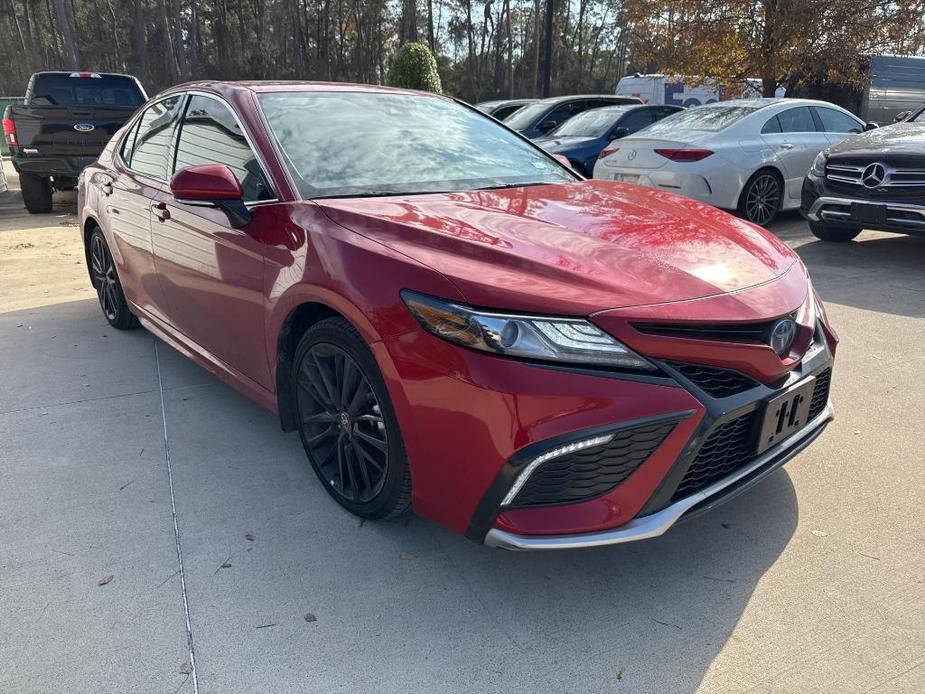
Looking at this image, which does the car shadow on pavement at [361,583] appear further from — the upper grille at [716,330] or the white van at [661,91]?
the white van at [661,91]

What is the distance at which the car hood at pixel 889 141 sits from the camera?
586 cm

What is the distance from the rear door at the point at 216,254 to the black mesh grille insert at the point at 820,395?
2052mm

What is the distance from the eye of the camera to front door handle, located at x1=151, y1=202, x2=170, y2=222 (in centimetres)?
342

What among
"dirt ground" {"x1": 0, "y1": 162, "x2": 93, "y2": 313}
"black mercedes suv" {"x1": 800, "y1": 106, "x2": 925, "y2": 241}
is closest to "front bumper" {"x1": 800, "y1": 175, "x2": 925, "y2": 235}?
"black mercedes suv" {"x1": 800, "y1": 106, "x2": 925, "y2": 241}

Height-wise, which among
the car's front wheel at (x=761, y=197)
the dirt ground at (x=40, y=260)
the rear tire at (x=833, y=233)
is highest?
the car's front wheel at (x=761, y=197)

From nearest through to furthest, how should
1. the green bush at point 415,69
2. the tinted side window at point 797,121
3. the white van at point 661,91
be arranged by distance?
the tinted side window at point 797,121 → the white van at point 661,91 → the green bush at point 415,69

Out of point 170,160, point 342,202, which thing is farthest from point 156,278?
point 342,202

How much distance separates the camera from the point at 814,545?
96.9 inches

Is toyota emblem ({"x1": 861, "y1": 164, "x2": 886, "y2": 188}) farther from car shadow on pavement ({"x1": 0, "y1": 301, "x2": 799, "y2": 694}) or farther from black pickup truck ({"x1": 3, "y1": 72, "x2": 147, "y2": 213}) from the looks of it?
black pickup truck ({"x1": 3, "y1": 72, "x2": 147, "y2": 213})

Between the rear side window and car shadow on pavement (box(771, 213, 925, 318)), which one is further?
the rear side window

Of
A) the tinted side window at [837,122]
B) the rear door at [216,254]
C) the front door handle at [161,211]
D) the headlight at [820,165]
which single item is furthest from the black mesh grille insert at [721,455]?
the tinted side window at [837,122]

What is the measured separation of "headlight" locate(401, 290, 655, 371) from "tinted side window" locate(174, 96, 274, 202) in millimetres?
1221

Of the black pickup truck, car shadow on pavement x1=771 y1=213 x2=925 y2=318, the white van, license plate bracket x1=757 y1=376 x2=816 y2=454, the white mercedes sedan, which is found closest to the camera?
license plate bracket x1=757 y1=376 x2=816 y2=454

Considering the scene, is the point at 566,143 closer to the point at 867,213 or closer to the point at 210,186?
the point at 867,213
